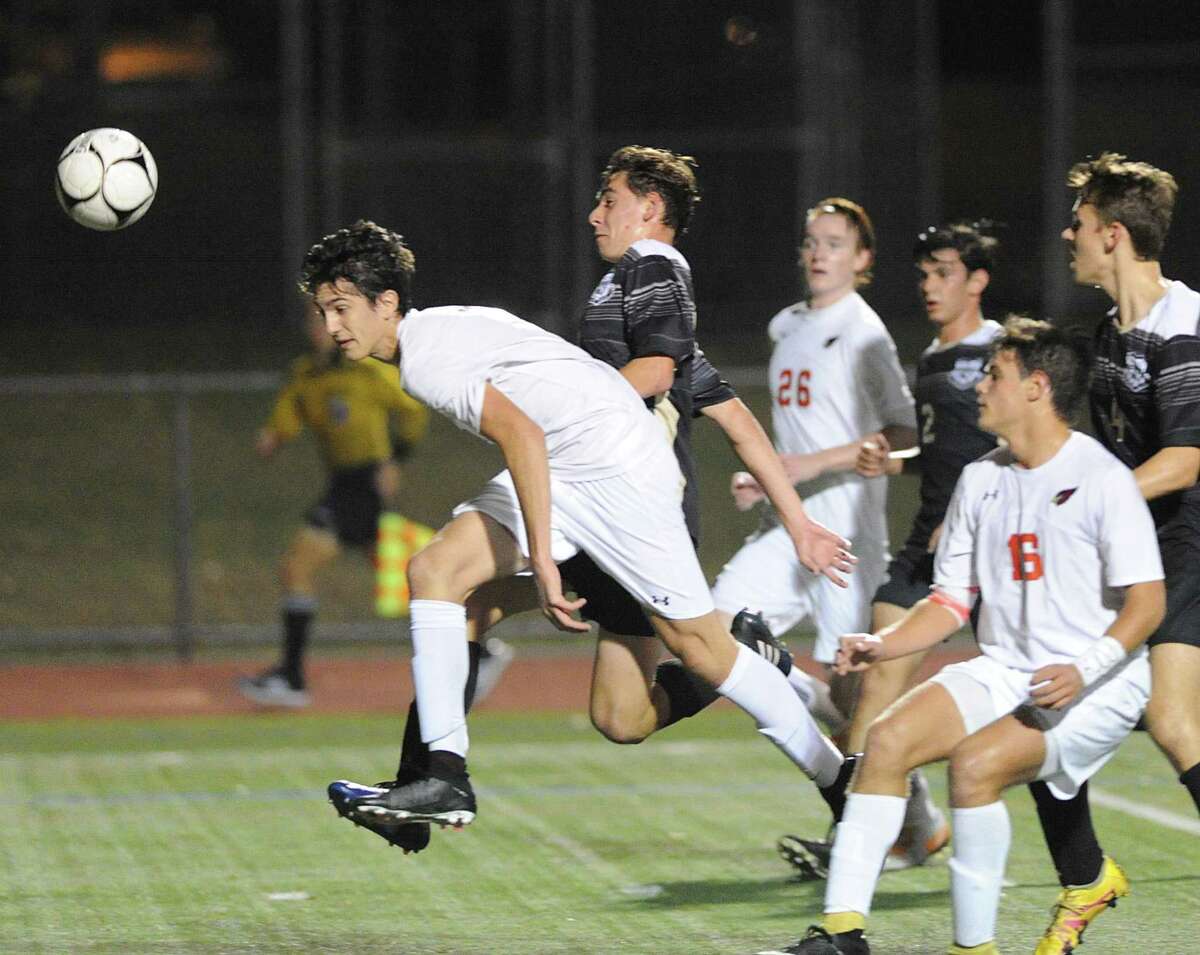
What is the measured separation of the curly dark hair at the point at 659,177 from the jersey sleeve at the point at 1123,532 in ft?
5.47

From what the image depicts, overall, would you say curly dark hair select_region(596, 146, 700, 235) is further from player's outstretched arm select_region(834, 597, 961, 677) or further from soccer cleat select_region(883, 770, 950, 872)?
soccer cleat select_region(883, 770, 950, 872)

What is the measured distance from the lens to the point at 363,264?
18.4 feet

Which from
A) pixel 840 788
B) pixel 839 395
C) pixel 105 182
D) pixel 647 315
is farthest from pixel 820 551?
pixel 105 182

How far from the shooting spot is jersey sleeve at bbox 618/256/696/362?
5848 millimetres

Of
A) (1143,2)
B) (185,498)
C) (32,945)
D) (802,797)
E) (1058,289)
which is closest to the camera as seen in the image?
(32,945)

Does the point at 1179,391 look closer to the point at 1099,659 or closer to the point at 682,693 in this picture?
the point at 1099,659

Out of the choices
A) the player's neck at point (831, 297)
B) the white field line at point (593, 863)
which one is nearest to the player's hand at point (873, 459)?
the player's neck at point (831, 297)

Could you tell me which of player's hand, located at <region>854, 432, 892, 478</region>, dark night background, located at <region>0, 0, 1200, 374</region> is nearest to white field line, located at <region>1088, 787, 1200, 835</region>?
player's hand, located at <region>854, 432, 892, 478</region>

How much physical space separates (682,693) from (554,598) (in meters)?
1.07

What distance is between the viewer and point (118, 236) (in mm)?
22719

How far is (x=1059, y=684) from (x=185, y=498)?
8523mm

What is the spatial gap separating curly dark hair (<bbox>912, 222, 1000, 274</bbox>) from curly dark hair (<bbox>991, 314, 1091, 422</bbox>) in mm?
1733

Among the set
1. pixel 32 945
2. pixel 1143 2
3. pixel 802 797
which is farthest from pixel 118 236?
pixel 32 945

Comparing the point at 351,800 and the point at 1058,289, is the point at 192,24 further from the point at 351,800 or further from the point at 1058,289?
the point at 351,800
